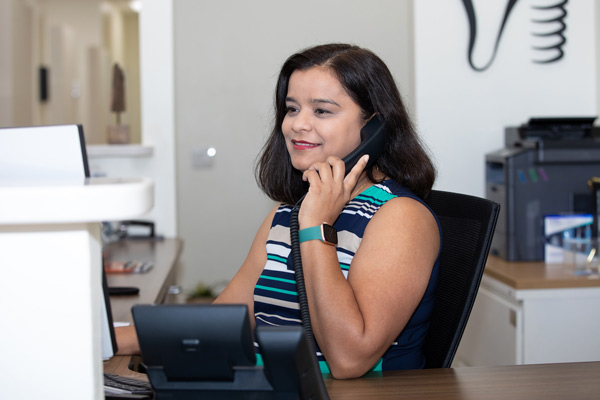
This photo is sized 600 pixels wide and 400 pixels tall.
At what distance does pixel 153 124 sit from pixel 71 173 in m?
2.39

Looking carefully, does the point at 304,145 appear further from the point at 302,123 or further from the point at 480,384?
the point at 480,384

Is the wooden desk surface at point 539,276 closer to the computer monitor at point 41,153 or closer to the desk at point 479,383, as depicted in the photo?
the desk at point 479,383

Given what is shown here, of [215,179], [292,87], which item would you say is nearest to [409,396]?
[292,87]

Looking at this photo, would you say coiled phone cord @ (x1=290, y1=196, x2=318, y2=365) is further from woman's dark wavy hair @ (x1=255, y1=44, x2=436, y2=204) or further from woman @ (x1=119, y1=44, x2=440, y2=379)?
woman's dark wavy hair @ (x1=255, y1=44, x2=436, y2=204)

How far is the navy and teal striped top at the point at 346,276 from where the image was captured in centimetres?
138

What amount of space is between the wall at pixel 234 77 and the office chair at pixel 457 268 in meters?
1.91

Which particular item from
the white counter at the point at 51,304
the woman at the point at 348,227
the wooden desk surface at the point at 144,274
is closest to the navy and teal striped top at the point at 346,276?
the woman at the point at 348,227

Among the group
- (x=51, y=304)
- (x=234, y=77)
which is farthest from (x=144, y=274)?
(x=51, y=304)

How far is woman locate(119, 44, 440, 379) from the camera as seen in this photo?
3.99 feet

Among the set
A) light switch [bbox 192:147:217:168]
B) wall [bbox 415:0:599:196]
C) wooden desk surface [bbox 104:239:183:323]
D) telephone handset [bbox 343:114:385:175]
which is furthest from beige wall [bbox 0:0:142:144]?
telephone handset [bbox 343:114:385:175]

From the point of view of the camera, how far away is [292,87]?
4.91 ft

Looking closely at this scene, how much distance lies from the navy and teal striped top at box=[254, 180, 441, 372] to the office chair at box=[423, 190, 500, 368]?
32 mm

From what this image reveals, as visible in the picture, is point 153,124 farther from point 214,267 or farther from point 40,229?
point 40,229

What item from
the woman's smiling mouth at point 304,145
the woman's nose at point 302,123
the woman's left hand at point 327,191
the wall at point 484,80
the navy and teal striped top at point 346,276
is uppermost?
the wall at point 484,80
